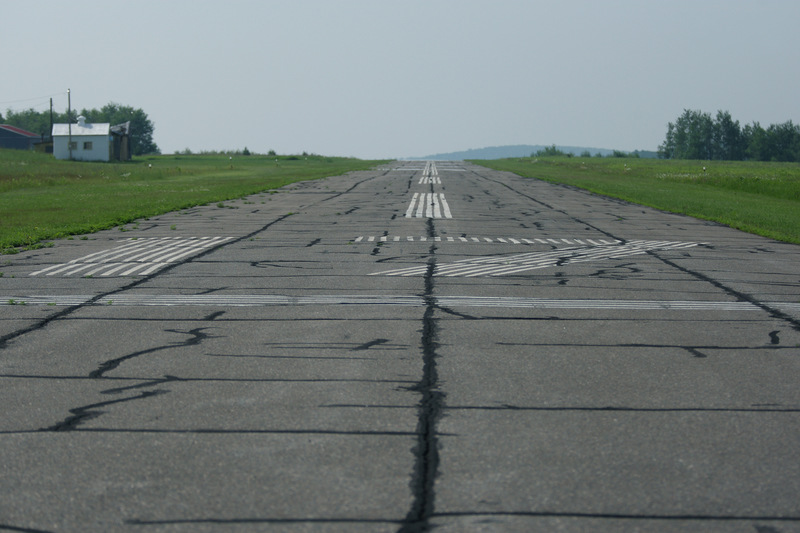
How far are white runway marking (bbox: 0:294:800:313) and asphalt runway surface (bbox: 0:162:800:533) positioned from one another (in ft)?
0.19

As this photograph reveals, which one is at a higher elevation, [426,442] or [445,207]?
[445,207]

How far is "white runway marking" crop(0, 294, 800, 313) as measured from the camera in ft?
31.5

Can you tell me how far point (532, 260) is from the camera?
44.7ft

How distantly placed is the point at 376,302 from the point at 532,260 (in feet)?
15.2

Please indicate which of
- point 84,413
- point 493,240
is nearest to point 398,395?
point 84,413

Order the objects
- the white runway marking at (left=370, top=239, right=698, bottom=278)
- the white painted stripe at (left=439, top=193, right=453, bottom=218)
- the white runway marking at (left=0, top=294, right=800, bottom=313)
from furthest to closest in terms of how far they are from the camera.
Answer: the white painted stripe at (left=439, top=193, right=453, bottom=218) → the white runway marking at (left=370, top=239, right=698, bottom=278) → the white runway marking at (left=0, top=294, right=800, bottom=313)

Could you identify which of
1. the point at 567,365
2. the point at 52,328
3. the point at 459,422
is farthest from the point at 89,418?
the point at 567,365

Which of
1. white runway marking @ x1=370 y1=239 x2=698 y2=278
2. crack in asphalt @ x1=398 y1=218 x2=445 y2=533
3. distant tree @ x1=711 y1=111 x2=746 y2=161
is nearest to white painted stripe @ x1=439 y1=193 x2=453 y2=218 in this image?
white runway marking @ x1=370 y1=239 x2=698 y2=278

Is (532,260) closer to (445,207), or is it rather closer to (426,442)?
(426,442)

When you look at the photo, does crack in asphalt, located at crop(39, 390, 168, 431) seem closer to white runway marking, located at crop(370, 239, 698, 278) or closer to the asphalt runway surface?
the asphalt runway surface

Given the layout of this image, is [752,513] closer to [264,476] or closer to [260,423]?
[264,476]

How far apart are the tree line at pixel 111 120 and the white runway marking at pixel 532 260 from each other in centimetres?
11684

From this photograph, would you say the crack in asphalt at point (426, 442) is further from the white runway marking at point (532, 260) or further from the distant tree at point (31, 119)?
the distant tree at point (31, 119)

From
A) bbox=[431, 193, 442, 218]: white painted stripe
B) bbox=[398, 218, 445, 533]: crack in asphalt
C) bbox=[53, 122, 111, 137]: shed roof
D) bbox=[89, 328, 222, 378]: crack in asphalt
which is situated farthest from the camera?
bbox=[53, 122, 111, 137]: shed roof
